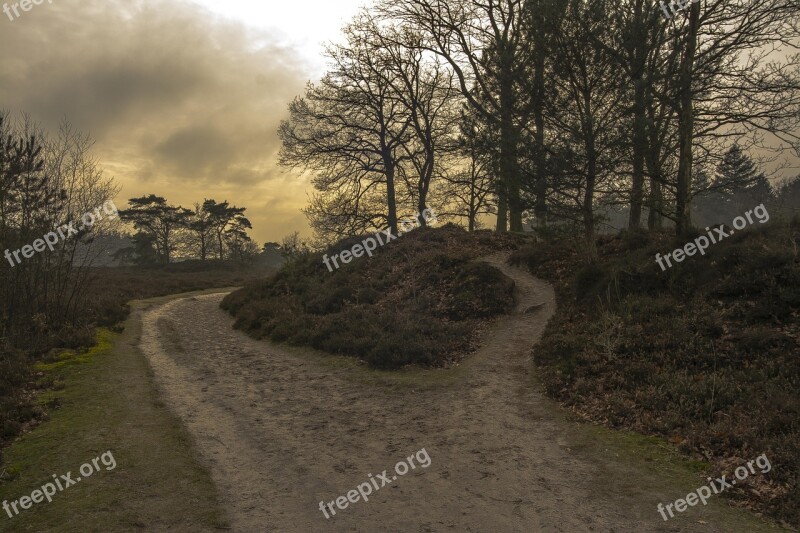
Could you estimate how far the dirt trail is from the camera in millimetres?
5621

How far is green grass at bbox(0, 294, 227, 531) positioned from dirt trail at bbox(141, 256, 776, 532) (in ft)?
1.32

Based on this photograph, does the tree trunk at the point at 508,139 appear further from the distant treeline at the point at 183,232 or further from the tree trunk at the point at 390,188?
the distant treeline at the point at 183,232

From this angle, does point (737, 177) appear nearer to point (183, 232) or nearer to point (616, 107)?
point (616, 107)

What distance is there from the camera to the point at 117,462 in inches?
284

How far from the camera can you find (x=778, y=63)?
13.0 metres

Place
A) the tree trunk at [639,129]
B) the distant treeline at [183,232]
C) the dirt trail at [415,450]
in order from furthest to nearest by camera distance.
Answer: the distant treeline at [183,232]
the tree trunk at [639,129]
the dirt trail at [415,450]

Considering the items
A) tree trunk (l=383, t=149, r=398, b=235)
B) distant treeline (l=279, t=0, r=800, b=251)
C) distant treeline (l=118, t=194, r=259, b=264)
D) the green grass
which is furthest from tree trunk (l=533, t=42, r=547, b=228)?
distant treeline (l=118, t=194, r=259, b=264)

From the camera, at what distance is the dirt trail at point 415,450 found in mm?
5621

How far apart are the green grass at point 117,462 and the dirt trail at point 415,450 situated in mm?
402

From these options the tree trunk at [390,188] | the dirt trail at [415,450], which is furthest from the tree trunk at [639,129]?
the tree trunk at [390,188]

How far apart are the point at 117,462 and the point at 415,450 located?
4823 mm

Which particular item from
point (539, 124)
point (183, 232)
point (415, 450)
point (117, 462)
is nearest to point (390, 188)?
point (539, 124)

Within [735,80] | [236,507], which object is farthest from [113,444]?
[735,80]

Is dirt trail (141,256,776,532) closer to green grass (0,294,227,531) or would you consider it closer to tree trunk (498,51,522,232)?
green grass (0,294,227,531)
